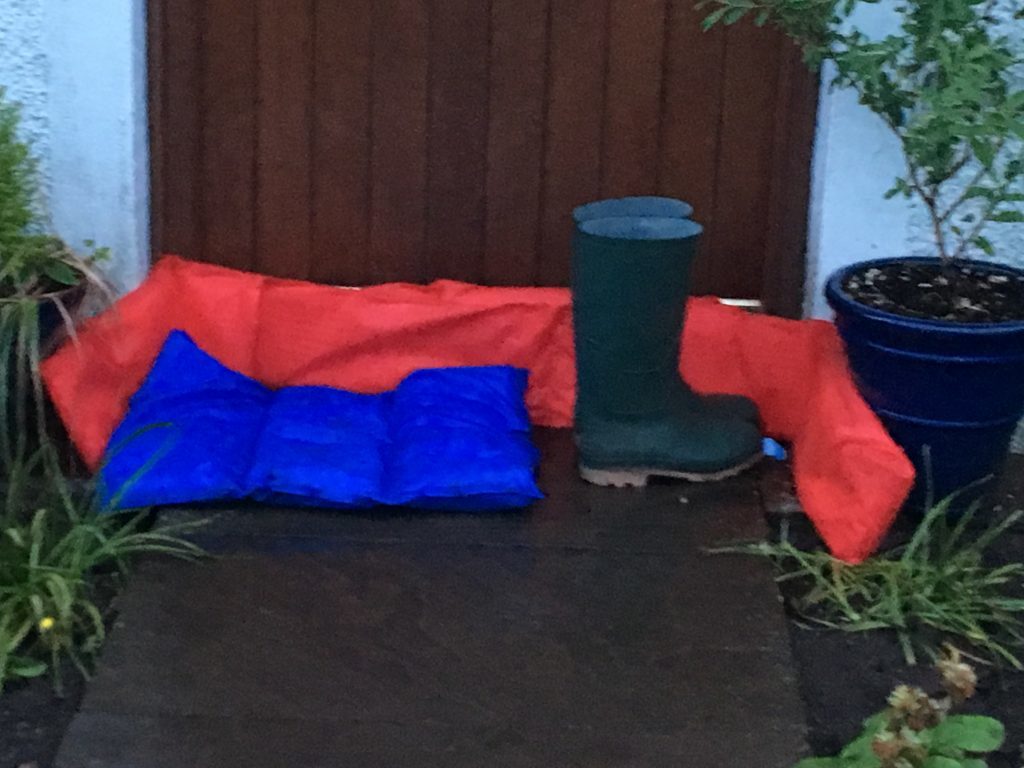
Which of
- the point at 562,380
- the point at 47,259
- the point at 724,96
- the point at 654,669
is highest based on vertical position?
the point at 724,96

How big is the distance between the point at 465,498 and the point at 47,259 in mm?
894

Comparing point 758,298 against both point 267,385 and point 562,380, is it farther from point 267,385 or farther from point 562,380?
point 267,385

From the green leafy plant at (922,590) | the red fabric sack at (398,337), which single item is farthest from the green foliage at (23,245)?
the green leafy plant at (922,590)

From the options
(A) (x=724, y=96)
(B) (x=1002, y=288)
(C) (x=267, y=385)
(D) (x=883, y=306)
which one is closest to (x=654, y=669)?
(D) (x=883, y=306)

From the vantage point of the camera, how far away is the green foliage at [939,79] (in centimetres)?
184

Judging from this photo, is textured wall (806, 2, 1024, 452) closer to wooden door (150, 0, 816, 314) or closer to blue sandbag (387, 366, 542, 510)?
wooden door (150, 0, 816, 314)

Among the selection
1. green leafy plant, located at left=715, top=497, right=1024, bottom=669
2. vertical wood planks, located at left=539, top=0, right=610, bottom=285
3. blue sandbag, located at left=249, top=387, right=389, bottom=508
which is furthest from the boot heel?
vertical wood planks, located at left=539, top=0, right=610, bottom=285

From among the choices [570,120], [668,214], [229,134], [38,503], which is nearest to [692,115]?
[570,120]

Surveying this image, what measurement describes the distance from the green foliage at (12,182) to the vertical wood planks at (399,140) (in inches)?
27.5

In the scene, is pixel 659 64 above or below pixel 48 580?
above

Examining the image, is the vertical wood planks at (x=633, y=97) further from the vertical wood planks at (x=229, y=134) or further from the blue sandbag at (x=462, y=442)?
the vertical wood planks at (x=229, y=134)

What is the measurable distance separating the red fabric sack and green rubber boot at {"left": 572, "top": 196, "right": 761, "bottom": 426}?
0.38 ft

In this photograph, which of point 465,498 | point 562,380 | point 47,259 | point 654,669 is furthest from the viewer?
point 562,380

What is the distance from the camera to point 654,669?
1758mm
